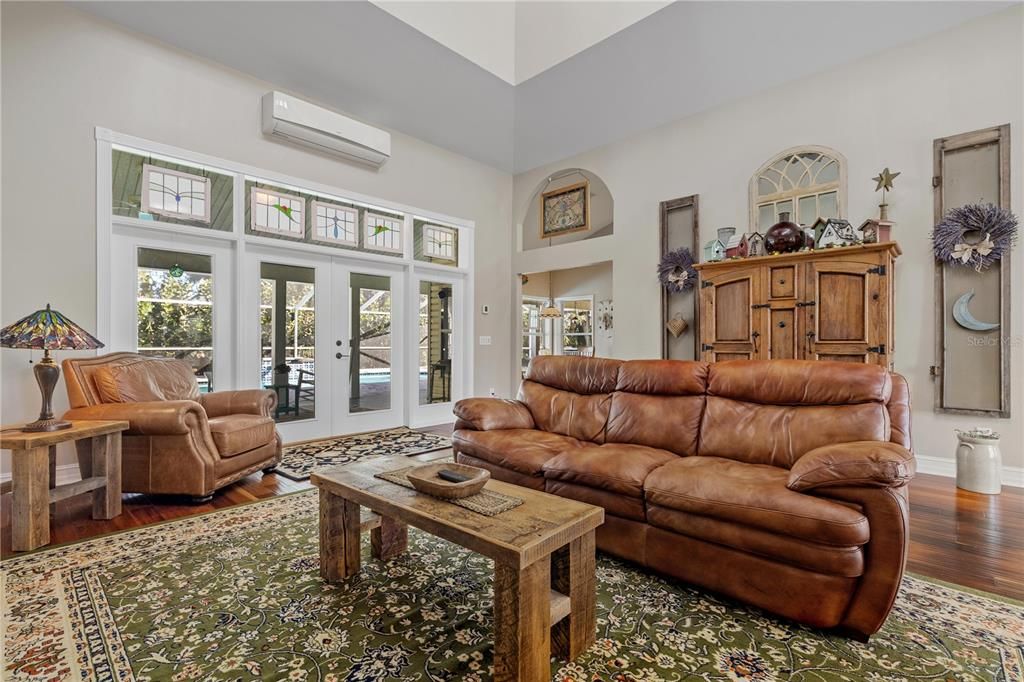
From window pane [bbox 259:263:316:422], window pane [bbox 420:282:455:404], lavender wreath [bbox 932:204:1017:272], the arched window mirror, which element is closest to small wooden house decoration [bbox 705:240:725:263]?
the arched window mirror

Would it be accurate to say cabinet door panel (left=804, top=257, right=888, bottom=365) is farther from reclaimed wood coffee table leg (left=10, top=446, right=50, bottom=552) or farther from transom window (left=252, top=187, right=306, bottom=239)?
reclaimed wood coffee table leg (left=10, top=446, right=50, bottom=552)

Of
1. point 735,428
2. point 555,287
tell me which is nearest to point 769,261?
point 735,428

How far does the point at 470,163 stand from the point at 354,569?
540 centimetres

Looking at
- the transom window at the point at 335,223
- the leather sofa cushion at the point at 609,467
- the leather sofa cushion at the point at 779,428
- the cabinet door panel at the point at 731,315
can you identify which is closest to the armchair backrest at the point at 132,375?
A: the transom window at the point at 335,223

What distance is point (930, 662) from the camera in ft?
5.01

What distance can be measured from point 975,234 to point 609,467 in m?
3.57

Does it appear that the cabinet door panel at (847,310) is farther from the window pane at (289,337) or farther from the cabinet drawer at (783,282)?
the window pane at (289,337)

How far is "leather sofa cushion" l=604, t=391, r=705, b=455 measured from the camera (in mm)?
2672

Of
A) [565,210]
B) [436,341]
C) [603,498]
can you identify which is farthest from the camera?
[565,210]

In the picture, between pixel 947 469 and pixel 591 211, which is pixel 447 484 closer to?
pixel 947 469

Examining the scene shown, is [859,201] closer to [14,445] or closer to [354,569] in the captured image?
[354,569]

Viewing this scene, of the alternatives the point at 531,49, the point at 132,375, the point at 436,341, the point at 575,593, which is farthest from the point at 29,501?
the point at 531,49

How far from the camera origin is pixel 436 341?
605cm

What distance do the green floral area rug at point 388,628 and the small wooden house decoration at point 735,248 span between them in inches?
111
